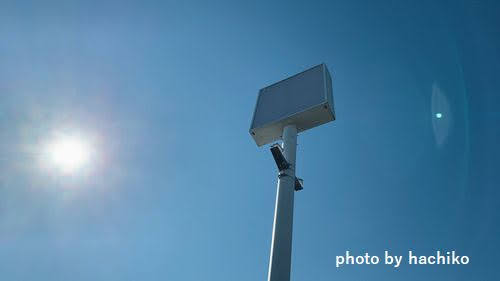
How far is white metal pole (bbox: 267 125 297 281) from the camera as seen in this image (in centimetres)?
537

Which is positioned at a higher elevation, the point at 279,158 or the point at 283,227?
the point at 279,158

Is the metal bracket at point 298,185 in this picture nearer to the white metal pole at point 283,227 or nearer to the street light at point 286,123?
the street light at point 286,123

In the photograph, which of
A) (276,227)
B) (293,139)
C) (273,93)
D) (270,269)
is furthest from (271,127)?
(270,269)

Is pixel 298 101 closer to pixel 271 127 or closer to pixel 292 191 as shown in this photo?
pixel 271 127

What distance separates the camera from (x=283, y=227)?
565 centimetres

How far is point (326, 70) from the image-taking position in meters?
8.17

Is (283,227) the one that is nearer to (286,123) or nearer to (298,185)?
(298,185)

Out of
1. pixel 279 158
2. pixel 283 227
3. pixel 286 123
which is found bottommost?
pixel 283 227

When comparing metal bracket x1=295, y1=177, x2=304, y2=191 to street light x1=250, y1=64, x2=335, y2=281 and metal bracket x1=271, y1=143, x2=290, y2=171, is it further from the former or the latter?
metal bracket x1=271, y1=143, x2=290, y2=171

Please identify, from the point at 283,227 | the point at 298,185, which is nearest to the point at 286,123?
the point at 298,185

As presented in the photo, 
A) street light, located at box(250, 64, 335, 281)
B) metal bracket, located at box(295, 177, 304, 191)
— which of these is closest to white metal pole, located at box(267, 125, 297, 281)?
street light, located at box(250, 64, 335, 281)

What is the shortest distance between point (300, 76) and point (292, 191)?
3.19m

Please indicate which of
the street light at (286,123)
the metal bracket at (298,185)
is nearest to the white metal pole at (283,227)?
the street light at (286,123)

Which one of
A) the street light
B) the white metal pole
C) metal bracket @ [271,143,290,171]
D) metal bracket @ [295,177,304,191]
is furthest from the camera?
metal bracket @ [295,177,304,191]
